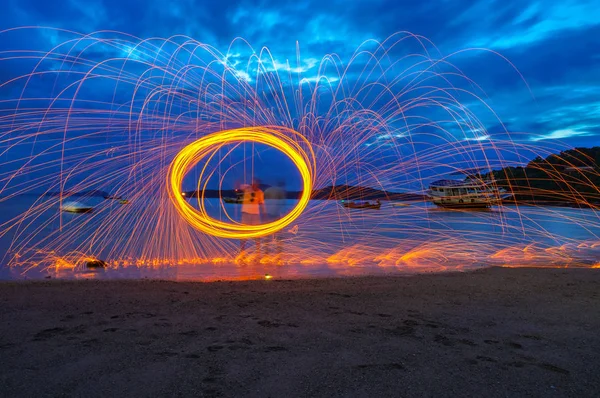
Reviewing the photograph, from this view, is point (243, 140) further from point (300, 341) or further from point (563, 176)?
point (563, 176)

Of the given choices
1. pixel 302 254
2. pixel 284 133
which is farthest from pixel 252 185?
pixel 284 133

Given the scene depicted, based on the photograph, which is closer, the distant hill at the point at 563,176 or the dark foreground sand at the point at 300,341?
the dark foreground sand at the point at 300,341

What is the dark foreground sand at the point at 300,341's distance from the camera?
141 inches

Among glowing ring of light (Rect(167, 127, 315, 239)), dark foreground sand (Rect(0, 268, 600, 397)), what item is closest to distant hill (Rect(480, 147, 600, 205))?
dark foreground sand (Rect(0, 268, 600, 397))

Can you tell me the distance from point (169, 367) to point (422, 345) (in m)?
2.54

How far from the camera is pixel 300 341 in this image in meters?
4.73

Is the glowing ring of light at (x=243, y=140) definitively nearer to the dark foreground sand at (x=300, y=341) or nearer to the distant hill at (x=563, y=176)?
the dark foreground sand at (x=300, y=341)

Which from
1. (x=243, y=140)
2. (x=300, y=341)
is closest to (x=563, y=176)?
(x=243, y=140)

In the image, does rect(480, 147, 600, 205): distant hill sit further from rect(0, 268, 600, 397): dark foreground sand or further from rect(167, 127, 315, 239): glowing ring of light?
rect(167, 127, 315, 239): glowing ring of light

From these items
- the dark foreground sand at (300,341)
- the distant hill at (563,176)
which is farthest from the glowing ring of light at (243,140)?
the distant hill at (563,176)

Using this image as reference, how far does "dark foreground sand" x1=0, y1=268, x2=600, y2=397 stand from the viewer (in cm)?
359

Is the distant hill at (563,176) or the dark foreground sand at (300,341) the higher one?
the distant hill at (563,176)

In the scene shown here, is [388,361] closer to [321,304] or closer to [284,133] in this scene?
[321,304]

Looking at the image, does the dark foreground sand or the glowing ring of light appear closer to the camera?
the dark foreground sand
